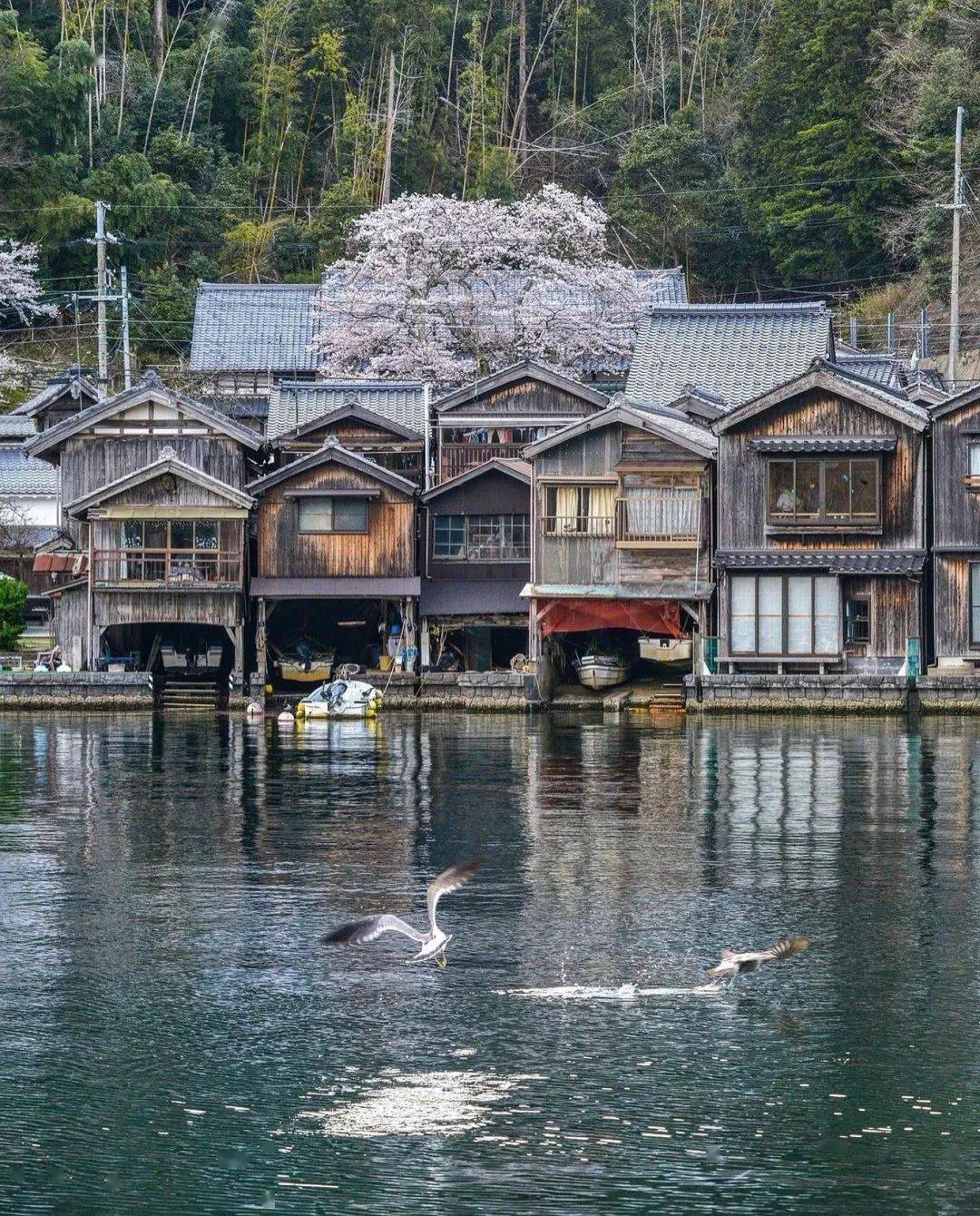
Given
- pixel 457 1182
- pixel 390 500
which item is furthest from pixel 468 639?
pixel 457 1182

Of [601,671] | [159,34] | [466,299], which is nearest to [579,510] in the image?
[601,671]

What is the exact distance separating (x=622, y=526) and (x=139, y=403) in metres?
15.9

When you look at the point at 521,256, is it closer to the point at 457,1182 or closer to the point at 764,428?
the point at 764,428

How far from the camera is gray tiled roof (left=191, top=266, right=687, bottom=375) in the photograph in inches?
2985

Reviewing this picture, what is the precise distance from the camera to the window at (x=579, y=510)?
52594 mm

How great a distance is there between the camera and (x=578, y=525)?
52.8m

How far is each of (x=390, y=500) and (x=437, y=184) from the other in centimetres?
4308

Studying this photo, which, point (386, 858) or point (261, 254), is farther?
point (261, 254)

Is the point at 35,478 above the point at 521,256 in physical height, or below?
below

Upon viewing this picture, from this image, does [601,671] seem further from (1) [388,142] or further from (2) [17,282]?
(1) [388,142]

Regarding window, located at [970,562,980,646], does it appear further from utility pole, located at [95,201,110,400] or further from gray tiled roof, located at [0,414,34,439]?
gray tiled roof, located at [0,414,34,439]

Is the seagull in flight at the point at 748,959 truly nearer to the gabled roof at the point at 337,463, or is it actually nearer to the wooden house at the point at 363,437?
the gabled roof at the point at 337,463

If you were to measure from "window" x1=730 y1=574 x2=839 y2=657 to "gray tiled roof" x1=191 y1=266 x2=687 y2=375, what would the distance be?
25931 millimetres

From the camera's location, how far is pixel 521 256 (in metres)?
74.4
